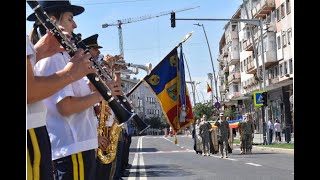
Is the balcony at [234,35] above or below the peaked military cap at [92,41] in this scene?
above

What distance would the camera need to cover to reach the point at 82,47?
3.20m

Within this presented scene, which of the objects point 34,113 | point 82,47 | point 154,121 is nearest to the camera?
point 34,113

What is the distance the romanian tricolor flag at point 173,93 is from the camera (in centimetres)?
883

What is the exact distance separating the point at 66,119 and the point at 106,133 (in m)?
1.68

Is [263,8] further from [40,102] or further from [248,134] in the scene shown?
[40,102]

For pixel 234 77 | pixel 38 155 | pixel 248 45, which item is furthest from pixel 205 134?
pixel 234 77

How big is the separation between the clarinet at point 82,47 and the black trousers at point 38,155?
510mm

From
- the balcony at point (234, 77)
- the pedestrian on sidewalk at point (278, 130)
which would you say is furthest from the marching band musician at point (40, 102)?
the balcony at point (234, 77)

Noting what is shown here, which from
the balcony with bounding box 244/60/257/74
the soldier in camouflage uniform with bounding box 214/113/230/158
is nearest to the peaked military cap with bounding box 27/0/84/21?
the soldier in camouflage uniform with bounding box 214/113/230/158

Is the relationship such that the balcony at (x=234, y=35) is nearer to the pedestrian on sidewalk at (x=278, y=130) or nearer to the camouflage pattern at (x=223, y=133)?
the pedestrian on sidewalk at (x=278, y=130)

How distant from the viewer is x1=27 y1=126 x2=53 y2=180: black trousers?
2775 millimetres
